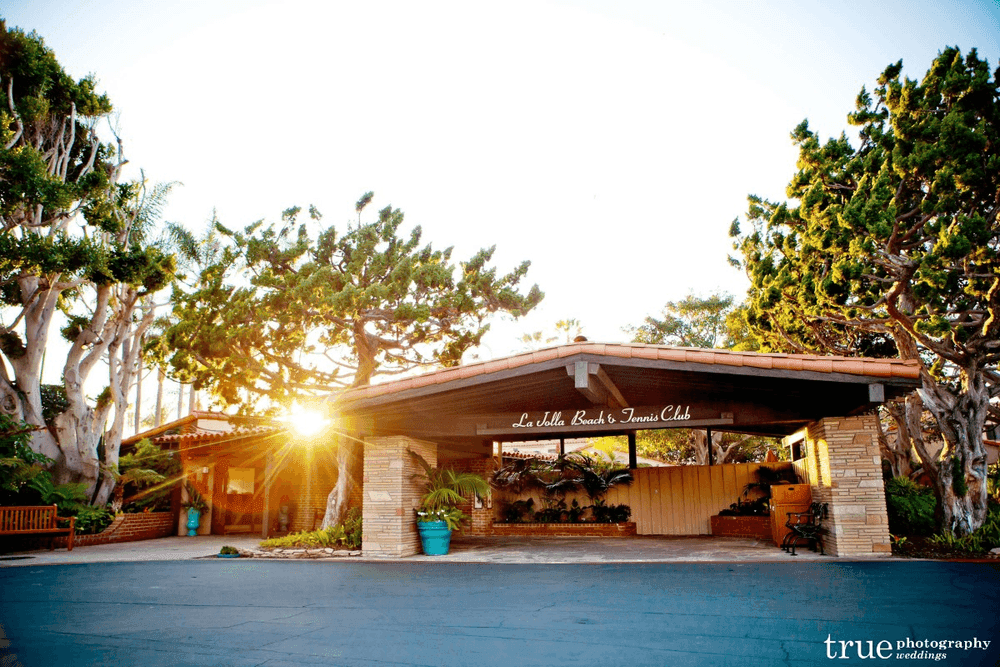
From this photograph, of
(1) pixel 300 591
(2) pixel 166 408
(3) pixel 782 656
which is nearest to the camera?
(3) pixel 782 656

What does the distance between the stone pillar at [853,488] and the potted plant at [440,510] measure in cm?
610

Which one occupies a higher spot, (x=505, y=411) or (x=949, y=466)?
(x=505, y=411)

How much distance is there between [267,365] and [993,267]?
1577 cm

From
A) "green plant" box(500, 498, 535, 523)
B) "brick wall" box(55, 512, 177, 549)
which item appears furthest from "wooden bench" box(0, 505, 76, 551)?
"green plant" box(500, 498, 535, 523)

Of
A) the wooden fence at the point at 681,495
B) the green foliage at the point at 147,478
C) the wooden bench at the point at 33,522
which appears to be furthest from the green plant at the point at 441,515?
the green foliage at the point at 147,478

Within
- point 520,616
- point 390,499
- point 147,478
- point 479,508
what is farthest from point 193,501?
point 520,616

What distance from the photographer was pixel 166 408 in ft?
164

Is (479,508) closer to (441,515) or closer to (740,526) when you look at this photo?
(441,515)

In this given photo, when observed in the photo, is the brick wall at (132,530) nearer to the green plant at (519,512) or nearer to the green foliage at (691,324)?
the green plant at (519,512)

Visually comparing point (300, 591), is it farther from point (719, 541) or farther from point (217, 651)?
point (719, 541)

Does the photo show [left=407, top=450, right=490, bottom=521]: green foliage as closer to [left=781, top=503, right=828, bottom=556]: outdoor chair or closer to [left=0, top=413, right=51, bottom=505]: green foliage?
[left=781, top=503, right=828, bottom=556]: outdoor chair

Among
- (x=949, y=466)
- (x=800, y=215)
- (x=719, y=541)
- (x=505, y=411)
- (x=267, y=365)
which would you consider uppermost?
(x=800, y=215)

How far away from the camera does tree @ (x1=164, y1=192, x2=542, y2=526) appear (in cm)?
1441

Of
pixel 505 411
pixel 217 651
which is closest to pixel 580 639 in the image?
pixel 217 651
